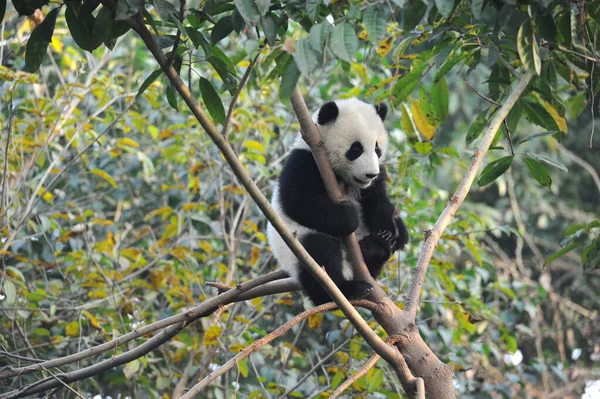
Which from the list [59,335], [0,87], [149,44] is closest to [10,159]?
[0,87]

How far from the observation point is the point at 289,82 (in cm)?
196

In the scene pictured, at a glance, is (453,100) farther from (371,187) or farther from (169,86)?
(169,86)

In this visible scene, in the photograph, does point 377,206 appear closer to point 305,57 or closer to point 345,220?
point 345,220

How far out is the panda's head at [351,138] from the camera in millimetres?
3648

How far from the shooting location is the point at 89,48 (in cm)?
237

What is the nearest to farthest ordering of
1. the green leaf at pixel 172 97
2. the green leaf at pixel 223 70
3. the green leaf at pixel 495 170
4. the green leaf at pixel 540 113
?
1. the green leaf at pixel 223 70
2. the green leaf at pixel 172 97
3. the green leaf at pixel 495 170
4. the green leaf at pixel 540 113

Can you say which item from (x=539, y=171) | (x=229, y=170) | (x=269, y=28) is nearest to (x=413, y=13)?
(x=269, y=28)

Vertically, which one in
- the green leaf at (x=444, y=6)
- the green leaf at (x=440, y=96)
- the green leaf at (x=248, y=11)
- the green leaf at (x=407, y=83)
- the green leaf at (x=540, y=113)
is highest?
the green leaf at (x=248, y=11)

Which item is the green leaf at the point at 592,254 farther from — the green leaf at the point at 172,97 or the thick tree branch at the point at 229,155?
the green leaf at the point at 172,97

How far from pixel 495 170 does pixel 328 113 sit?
105 centimetres

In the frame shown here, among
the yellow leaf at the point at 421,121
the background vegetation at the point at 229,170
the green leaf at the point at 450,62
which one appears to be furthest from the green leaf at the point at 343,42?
the yellow leaf at the point at 421,121

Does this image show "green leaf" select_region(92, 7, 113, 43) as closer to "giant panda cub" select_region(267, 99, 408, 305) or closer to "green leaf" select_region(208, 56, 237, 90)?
"green leaf" select_region(208, 56, 237, 90)

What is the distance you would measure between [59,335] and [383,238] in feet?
7.48

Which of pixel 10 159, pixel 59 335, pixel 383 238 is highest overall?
pixel 10 159
